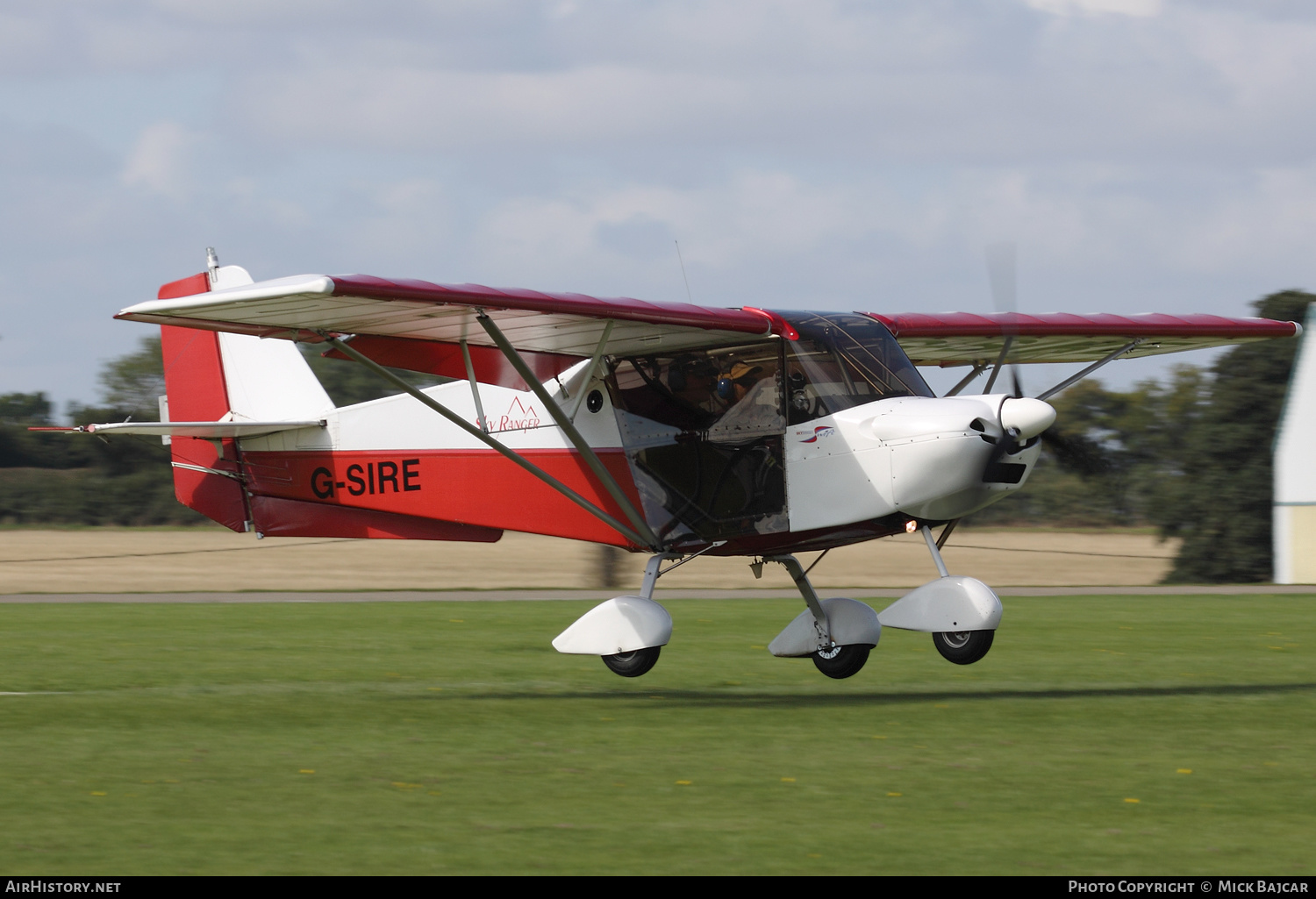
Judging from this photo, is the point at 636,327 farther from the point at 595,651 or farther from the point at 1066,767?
the point at 1066,767

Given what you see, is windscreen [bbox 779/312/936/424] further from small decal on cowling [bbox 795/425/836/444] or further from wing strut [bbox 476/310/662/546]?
wing strut [bbox 476/310/662/546]

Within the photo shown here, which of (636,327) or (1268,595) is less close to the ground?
(636,327)

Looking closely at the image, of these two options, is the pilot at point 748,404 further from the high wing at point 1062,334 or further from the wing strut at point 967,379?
the wing strut at point 967,379

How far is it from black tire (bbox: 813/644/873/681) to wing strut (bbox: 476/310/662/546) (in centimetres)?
172

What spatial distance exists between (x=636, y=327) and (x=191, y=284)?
681 cm

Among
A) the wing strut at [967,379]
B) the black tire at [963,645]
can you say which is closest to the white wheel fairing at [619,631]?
the black tire at [963,645]

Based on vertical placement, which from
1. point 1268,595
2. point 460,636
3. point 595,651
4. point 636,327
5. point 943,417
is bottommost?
point 1268,595

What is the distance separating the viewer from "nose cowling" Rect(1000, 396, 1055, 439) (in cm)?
1033

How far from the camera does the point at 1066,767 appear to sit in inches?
322

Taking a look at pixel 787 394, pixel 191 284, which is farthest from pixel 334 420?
pixel 787 394

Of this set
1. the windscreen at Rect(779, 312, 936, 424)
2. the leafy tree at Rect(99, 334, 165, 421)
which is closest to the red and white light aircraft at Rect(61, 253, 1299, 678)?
the windscreen at Rect(779, 312, 936, 424)

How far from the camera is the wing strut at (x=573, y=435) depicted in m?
10.9

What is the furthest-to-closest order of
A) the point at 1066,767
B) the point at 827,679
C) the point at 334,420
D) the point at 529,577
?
the point at 529,577 → the point at 334,420 → the point at 827,679 → the point at 1066,767

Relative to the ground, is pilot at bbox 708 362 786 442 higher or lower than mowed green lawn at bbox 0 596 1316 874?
higher
